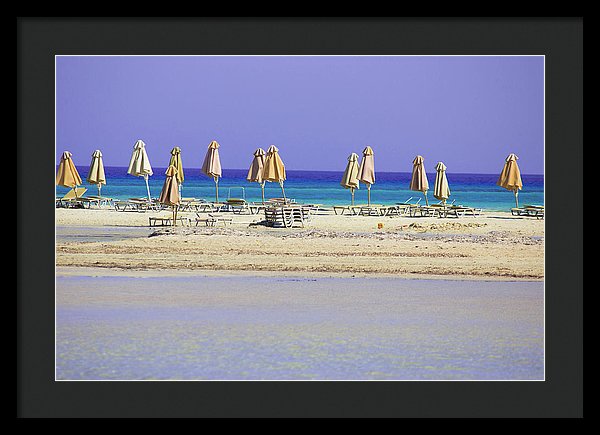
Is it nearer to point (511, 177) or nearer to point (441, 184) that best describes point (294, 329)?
point (511, 177)

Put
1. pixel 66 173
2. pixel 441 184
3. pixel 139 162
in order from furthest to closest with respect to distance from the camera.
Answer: pixel 441 184
pixel 139 162
pixel 66 173

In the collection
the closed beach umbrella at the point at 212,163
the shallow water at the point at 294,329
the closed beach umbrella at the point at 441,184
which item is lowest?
the shallow water at the point at 294,329

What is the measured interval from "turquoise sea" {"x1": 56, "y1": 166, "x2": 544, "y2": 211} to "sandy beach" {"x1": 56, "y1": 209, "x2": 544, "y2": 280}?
1201 centimetres

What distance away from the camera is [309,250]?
10242 mm

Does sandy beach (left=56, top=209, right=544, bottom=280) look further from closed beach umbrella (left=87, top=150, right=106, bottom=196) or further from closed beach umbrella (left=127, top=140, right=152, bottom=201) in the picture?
closed beach umbrella (left=87, top=150, right=106, bottom=196)

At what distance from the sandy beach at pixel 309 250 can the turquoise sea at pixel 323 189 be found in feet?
39.4

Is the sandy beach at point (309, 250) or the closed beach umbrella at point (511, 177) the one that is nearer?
the sandy beach at point (309, 250)

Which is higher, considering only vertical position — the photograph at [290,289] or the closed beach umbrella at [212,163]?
the closed beach umbrella at [212,163]

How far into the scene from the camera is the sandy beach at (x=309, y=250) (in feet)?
28.8

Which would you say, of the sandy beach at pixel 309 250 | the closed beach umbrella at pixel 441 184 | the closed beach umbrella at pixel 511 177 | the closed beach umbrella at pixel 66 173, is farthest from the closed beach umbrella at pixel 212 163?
the closed beach umbrella at pixel 511 177

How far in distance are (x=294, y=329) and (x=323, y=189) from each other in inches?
996
